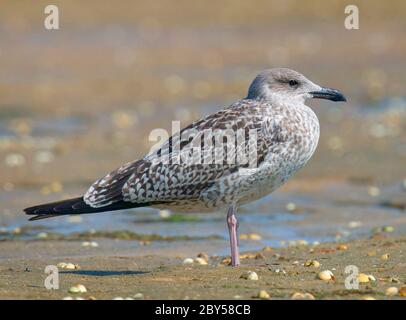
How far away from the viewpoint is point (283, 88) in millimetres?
9500

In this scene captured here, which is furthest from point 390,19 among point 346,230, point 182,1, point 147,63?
point 346,230

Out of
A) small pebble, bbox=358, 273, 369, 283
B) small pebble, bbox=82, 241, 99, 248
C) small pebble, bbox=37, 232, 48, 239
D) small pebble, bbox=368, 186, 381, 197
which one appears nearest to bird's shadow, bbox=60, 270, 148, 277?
small pebble, bbox=82, 241, 99, 248

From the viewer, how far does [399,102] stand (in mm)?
19406

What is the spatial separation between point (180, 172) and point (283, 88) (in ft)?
4.38

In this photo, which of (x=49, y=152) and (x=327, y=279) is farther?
(x=49, y=152)

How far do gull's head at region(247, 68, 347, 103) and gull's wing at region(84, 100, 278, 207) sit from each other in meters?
0.31

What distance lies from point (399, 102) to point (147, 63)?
6289 mm

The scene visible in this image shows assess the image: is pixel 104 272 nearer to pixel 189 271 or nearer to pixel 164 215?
pixel 189 271

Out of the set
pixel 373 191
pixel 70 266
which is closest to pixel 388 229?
pixel 373 191

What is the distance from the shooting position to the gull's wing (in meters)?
8.95

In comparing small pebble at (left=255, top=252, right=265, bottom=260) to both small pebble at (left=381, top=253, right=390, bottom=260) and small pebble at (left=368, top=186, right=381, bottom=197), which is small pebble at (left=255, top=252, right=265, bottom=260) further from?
small pebble at (left=368, top=186, right=381, bottom=197)

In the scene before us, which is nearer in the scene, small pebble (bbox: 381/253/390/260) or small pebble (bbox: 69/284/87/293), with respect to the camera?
small pebble (bbox: 69/284/87/293)

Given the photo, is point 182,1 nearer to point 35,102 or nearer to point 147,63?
point 147,63
